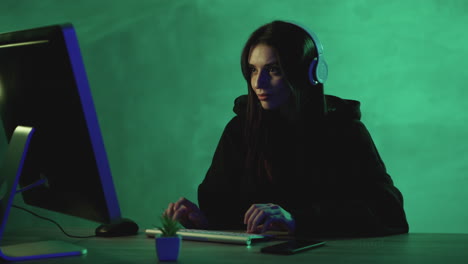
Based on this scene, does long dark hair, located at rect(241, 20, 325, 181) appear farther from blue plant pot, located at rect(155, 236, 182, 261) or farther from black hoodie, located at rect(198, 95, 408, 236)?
blue plant pot, located at rect(155, 236, 182, 261)

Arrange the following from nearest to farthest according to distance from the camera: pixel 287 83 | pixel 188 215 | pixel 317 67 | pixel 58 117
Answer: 1. pixel 58 117
2. pixel 188 215
3. pixel 317 67
4. pixel 287 83

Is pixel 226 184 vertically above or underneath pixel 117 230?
above

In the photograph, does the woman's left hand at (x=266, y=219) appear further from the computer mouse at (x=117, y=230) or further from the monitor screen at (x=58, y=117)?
the monitor screen at (x=58, y=117)

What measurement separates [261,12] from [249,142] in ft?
4.71

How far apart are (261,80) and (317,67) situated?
0.70 feet

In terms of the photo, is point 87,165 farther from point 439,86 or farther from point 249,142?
point 439,86

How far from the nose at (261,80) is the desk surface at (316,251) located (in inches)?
29.8

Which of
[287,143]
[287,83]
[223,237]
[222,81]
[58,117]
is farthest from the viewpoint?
[222,81]

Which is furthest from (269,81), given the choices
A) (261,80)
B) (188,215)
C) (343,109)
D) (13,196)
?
(13,196)

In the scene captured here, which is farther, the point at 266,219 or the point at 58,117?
the point at 266,219

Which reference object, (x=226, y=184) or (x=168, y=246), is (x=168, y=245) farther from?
(x=226, y=184)

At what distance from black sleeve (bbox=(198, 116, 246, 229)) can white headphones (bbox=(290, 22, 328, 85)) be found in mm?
445

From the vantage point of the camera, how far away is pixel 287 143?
2172 mm

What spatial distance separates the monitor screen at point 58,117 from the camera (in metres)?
1.03
